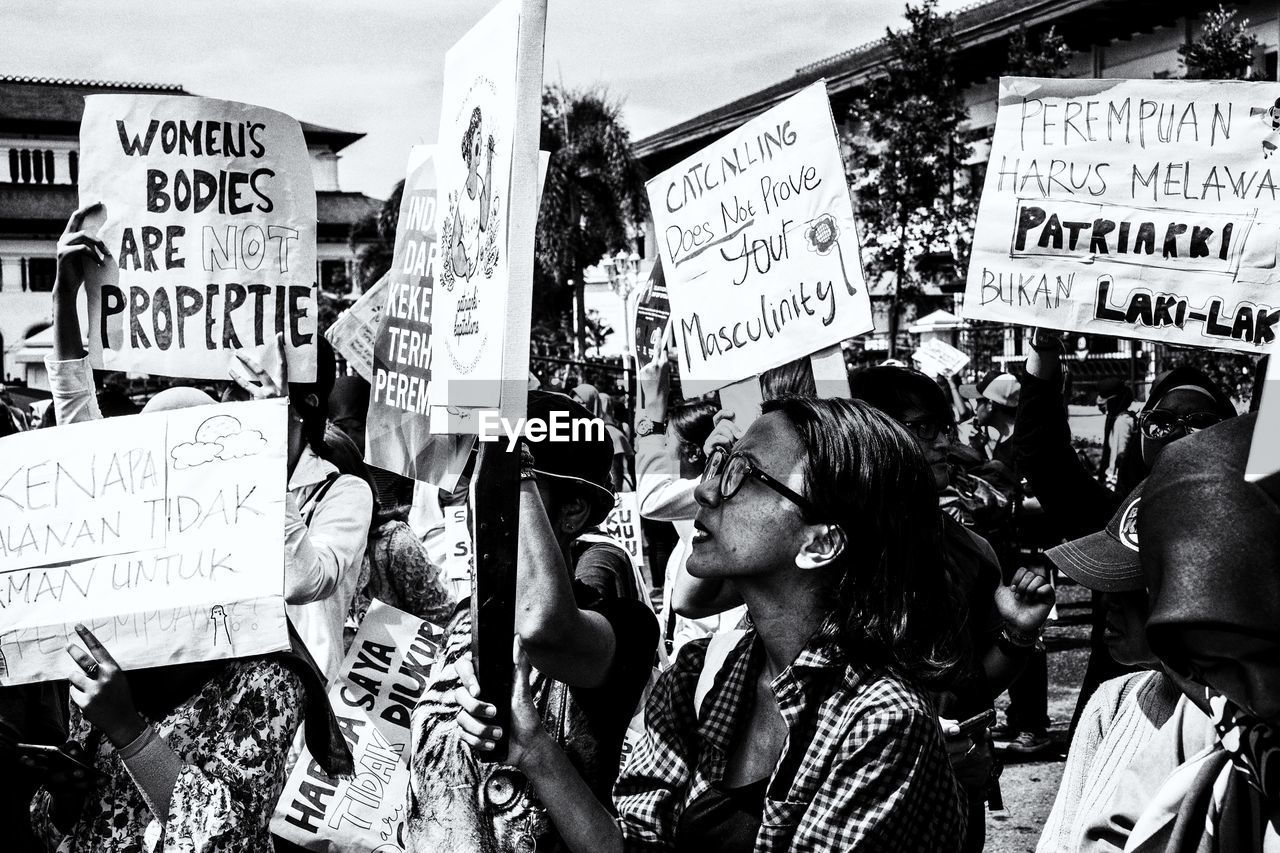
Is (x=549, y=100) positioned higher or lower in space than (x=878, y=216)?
higher

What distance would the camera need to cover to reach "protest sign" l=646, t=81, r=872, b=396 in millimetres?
3756

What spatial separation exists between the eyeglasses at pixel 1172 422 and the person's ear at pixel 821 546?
2.12 meters

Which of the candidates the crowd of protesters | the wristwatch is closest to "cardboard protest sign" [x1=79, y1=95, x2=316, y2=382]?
the crowd of protesters

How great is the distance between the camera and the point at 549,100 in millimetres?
28578

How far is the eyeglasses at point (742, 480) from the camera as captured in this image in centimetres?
214

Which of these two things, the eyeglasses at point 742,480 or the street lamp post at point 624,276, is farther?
the street lamp post at point 624,276

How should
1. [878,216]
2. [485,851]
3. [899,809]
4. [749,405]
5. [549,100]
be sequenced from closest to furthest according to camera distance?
[899,809]
[485,851]
[749,405]
[878,216]
[549,100]

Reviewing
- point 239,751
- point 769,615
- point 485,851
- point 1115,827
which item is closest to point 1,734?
point 239,751

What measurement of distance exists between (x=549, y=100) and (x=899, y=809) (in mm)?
28039

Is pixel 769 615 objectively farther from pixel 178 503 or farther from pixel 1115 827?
pixel 178 503

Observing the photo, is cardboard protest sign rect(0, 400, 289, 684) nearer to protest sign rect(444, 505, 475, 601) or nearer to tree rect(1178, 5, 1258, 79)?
protest sign rect(444, 505, 475, 601)

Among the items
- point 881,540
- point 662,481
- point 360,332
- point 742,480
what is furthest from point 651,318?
point 881,540

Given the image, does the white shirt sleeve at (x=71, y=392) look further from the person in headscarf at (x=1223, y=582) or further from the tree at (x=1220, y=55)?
the tree at (x=1220, y=55)

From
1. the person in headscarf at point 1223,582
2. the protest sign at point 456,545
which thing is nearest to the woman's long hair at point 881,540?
the person in headscarf at point 1223,582
